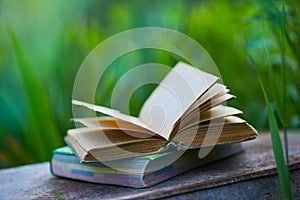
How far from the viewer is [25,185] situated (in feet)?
2.38

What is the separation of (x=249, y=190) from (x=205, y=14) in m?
0.87

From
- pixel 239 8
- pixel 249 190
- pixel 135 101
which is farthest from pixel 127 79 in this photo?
pixel 249 190

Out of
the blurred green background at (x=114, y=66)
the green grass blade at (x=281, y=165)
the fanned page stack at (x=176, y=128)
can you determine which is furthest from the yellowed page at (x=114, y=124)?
the blurred green background at (x=114, y=66)

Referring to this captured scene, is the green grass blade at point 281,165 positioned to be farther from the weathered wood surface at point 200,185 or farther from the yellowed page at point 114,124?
the yellowed page at point 114,124

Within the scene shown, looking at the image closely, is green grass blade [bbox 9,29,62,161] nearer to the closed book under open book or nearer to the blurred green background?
the blurred green background

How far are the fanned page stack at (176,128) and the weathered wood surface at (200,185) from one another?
0.05 meters

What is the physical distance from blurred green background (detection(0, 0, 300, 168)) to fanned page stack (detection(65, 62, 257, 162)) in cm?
27

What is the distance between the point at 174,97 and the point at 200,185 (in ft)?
0.51

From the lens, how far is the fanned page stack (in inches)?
24.3

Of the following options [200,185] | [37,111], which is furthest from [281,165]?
[37,111]

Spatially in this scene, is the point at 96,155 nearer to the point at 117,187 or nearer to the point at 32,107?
the point at 117,187

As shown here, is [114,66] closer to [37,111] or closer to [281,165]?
[37,111]

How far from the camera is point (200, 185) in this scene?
600 millimetres

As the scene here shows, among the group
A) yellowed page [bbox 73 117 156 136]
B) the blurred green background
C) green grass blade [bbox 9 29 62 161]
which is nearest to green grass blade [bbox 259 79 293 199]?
yellowed page [bbox 73 117 156 136]
